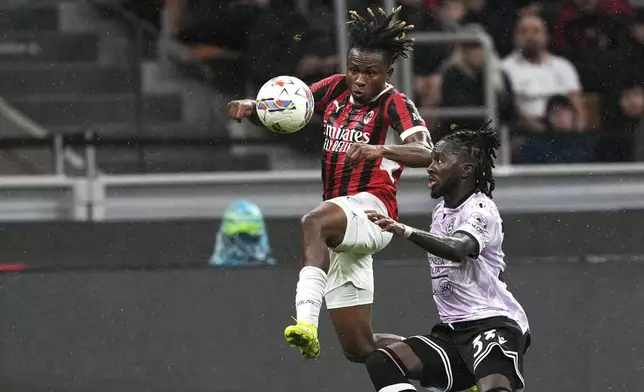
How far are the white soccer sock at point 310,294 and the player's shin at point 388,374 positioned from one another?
32 cm

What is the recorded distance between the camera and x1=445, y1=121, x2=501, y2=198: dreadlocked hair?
5695 mm

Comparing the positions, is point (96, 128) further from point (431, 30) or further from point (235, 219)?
point (431, 30)

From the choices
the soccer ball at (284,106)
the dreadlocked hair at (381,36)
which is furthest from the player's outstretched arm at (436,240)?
the dreadlocked hair at (381,36)

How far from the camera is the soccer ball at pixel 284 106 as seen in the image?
6.04 metres

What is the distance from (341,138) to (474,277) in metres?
1.12

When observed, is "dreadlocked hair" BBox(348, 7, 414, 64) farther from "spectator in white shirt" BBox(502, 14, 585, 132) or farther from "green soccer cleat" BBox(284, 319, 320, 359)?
"spectator in white shirt" BBox(502, 14, 585, 132)

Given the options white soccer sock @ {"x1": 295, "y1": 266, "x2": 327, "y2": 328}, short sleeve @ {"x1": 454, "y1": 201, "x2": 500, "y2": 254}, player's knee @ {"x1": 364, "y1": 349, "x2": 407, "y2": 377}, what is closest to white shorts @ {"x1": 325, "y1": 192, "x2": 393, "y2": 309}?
white soccer sock @ {"x1": 295, "y1": 266, "x2": 327, "y2": 328}

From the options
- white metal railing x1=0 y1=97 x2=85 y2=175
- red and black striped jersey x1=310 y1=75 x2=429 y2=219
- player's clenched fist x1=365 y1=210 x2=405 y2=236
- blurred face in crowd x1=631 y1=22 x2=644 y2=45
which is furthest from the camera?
blurred face in crowd x1=631 y1=22 x2=644 y2=45

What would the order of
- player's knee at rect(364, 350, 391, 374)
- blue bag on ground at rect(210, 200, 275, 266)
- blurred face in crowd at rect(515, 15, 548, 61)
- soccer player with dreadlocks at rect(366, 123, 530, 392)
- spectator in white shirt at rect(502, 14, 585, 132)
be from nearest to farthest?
soccer player with dreadlocks at rect(366, 123, 530, 392), player's knee at rect(364, 350, 391, 374), blue bag on ground at rect(210, 200, 275, 266), spectator in white shirt at rect(502, 14, 585, 132), blurred face in crowd at rect(515, 15, 548, 61)

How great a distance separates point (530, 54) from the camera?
370 inches

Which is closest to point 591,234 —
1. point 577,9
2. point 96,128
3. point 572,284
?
point 572,284

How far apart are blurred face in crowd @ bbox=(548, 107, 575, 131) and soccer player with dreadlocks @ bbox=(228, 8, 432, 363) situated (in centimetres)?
298

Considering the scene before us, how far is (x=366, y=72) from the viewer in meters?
6.24

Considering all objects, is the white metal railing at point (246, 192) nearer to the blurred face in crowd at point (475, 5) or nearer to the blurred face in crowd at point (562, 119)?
the blurred face in crowd at point (562, 119)
